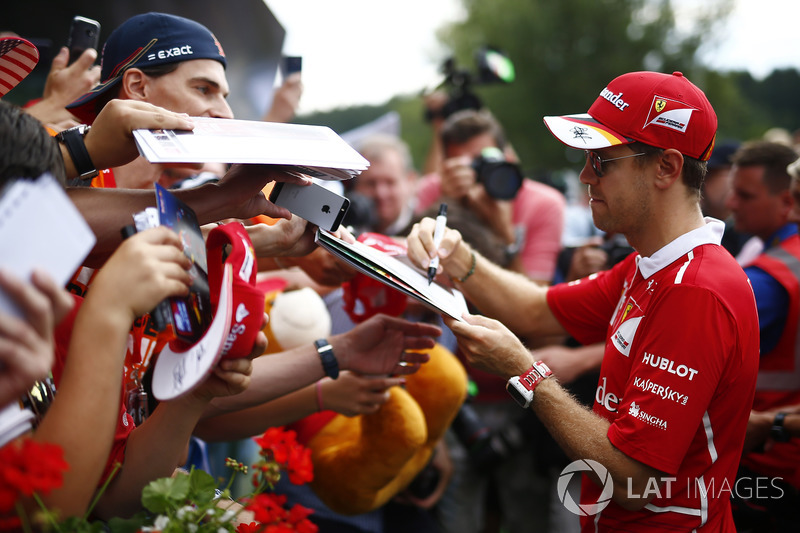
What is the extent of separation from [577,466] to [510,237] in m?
2.38

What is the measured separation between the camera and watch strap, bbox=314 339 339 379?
2.42 metres

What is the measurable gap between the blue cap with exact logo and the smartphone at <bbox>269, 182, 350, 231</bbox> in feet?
2.25

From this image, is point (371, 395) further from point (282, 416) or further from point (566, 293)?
point (566, 293)

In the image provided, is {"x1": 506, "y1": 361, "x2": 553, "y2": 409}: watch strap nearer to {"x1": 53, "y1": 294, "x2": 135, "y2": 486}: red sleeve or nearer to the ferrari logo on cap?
the ferrari logo on cap

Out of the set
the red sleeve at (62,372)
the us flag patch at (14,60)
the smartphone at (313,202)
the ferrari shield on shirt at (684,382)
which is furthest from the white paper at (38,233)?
the ferrari shield on shirt at (684,382)

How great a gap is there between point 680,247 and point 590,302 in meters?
0.58

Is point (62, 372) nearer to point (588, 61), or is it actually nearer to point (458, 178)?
point (458, 178)

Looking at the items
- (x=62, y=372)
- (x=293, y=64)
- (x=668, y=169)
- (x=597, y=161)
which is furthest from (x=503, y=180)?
(x=62, y=372)

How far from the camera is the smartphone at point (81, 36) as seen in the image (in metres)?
2.90

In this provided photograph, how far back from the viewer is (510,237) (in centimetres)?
424

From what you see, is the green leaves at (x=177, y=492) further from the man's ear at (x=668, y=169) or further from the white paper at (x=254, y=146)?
the man's ear at (x=668, y=169)

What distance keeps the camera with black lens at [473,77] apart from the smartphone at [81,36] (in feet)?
11.2

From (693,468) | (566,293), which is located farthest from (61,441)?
(566,293)

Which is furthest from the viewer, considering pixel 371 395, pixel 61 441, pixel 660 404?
pixel 371 395
